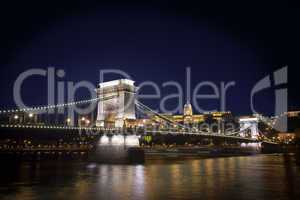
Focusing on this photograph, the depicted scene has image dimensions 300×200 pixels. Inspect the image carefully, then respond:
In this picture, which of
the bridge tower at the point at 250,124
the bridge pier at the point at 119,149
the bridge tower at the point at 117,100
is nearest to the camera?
the bridge pier at the point at 119,149

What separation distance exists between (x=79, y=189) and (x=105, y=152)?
69.7 feet

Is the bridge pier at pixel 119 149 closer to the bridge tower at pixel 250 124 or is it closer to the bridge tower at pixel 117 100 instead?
the bridge tower at pixel 117 100

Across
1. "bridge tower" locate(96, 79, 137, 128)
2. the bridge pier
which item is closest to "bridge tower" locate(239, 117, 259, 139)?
"bridge tower" locate(96, 79, 137, 128)

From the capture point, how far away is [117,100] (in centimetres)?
5041

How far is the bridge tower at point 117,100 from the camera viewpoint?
49688 mm

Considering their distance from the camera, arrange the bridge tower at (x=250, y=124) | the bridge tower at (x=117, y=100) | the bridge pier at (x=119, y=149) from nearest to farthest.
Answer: the bridge pier at (x=119, y=149)
the bridge tower at (x=117, y=100)
the bridge tower at (x=250, y=124)

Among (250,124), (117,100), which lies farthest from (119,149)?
(250,124)

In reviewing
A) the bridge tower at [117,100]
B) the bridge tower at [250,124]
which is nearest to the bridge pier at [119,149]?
the bridge tower at [117,100]

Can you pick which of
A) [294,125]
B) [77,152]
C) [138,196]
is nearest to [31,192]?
[138,196]

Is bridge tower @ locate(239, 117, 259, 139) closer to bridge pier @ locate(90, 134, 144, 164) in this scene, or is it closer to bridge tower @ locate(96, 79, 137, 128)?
bridge tower @ locate(96, 79, 137, 128)

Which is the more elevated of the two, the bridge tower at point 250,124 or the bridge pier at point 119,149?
the bridge tower at point 250,124

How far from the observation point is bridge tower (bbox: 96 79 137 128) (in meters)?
49.7

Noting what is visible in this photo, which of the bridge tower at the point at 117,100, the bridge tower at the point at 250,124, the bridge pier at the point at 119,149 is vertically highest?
the bridge tower at the point at 117,100

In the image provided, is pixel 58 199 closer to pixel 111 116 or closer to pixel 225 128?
pixel 111 116
